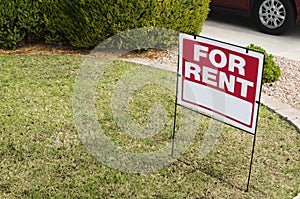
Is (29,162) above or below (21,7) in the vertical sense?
below

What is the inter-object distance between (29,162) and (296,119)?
2.86 m

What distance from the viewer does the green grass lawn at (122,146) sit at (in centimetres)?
459

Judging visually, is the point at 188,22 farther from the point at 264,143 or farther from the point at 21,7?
the point at 264,143

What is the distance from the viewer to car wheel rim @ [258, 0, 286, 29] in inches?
375

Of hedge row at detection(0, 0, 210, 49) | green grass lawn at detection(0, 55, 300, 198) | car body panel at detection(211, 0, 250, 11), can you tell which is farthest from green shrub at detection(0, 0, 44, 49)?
car body panel at detection(211, 0, 250, 11)

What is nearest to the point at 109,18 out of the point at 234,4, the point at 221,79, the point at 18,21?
the point at 18,21

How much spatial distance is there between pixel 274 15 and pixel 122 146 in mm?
5284

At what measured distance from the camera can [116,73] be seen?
7.23 meters

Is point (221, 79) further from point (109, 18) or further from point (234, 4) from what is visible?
point (234, 4)

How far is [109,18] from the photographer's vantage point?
772 cm

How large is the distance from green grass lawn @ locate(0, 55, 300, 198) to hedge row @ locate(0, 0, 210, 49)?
1.38 metres

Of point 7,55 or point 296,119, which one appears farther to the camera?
point 7,55

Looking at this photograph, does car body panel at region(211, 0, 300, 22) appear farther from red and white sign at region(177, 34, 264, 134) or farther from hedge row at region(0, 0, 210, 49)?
red and white sign at region(177, 34, 264, 134)

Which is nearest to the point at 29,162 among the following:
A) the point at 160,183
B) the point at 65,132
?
the point at 65,132
